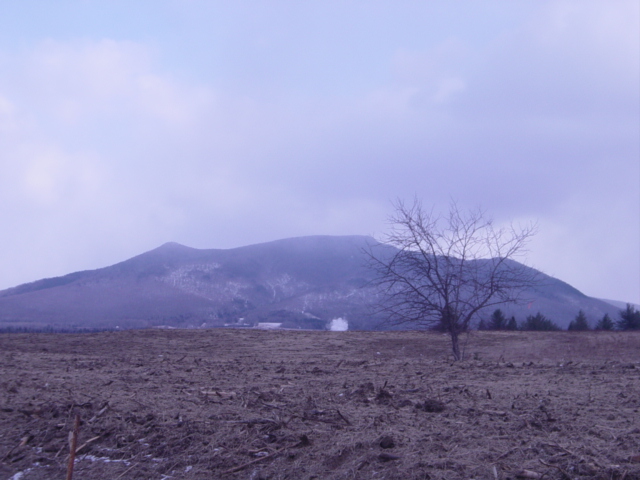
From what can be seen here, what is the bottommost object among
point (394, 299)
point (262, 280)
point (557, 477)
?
point (557, 477)

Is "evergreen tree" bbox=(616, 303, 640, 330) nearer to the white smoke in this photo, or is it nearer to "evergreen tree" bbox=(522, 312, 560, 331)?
"evergreen tree" bbox=(522, 312, 560, 331)

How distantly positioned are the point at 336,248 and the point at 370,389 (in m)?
72.9

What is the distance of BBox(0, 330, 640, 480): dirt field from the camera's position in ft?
16.2

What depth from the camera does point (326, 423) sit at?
20.1ft

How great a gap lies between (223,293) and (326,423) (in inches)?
2223

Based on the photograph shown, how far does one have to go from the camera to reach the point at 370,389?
26.2ft

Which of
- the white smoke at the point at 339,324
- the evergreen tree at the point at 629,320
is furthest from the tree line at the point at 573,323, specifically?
the white smoke at the point at 339,324

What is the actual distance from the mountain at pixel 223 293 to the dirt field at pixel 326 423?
74.8 feet

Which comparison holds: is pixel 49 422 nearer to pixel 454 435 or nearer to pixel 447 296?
pixel 454 435

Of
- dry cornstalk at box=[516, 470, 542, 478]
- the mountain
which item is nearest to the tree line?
the mountain

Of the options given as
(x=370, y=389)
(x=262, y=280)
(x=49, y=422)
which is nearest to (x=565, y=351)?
(x=370, y=389)

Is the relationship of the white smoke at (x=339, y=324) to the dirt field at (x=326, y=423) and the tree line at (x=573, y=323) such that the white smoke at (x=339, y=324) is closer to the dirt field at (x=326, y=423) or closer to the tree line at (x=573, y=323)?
the tree line at (x=573, y=323)

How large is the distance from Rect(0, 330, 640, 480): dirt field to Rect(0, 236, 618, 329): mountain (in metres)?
22.8

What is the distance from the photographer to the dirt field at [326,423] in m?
4.94
